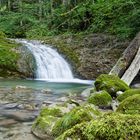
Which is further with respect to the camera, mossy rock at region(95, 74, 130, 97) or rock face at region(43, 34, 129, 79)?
rock face at region(43, 34, 129, 79)

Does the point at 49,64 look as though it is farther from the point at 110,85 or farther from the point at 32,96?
the point at 110,85

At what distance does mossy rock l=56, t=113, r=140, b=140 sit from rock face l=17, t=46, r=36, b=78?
12.4 m

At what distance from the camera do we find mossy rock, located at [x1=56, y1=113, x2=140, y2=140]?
108 inches

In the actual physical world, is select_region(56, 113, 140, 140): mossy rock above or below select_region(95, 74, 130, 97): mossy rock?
above

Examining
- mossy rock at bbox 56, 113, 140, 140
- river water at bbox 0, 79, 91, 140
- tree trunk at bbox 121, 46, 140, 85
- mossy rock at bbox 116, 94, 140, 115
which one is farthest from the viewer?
tree trunk at bbox 121, 46, 140, 85

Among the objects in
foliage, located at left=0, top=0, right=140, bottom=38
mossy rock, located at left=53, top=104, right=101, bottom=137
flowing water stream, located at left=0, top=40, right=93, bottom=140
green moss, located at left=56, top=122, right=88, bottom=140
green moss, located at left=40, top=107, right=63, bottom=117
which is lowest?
flowing water stream, located at left=0, top=40, right=93, bottom=140

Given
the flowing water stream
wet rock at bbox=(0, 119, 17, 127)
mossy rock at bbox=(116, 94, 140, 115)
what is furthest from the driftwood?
wet rock at bbox=(0, 119, 17, 127)

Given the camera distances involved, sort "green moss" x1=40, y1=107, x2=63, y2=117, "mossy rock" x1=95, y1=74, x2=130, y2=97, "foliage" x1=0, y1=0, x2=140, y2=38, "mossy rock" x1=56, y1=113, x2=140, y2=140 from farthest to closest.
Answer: "foliage" x1=0, y1=0, x2=140, y2=38
"mossy rock" x1=95, y1=74, x2=130, y2=97
"green moss" x1=40, y1=107, x2=63, y2=117
"mossy rock" x1=56, y1=113, x2=140, y2=140

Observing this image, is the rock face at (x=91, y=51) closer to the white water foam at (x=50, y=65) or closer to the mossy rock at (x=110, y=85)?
the white water foam at (x=50, y=65)

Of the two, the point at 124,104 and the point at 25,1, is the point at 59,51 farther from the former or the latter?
the point at 25,1

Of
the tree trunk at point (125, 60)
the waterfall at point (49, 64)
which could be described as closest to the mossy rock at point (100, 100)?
the tree trunk at point (125, 60)

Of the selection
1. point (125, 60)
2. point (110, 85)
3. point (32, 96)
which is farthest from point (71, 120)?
point (125, 60)

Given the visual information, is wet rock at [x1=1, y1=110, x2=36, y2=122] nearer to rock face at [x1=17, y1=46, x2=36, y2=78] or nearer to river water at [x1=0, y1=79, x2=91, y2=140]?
river water at [x1=0, y1=79, x2=91, y2=140]

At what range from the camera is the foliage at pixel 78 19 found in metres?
16.4
